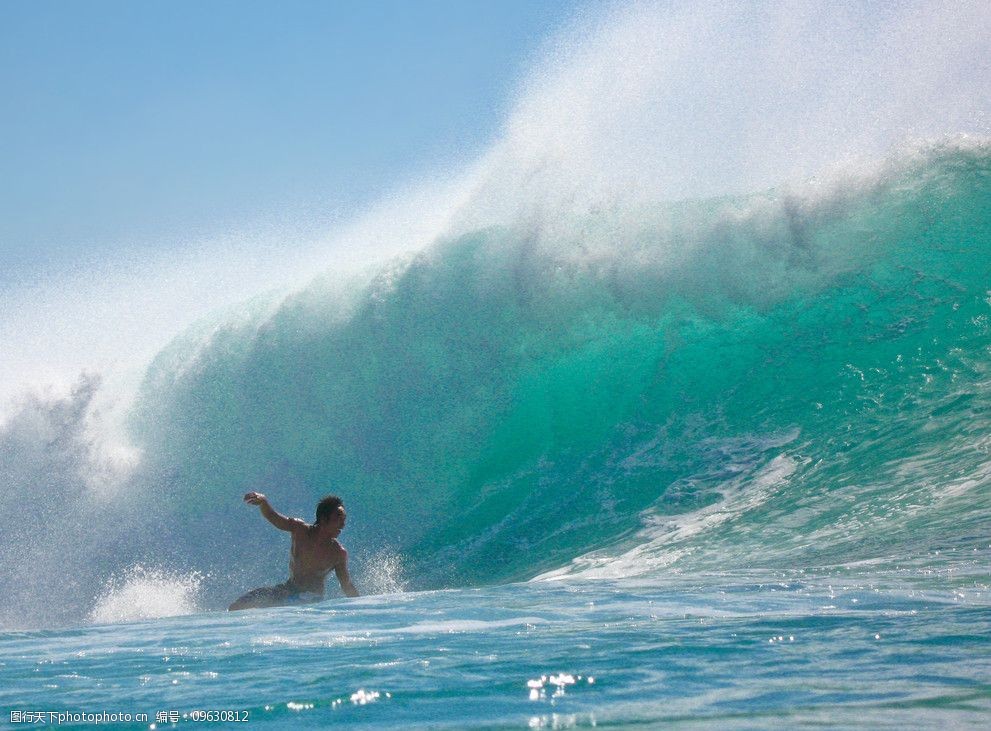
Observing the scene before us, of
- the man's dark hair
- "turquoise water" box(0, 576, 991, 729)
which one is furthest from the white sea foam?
"turquoise water" box(0, 576, 991, 729)

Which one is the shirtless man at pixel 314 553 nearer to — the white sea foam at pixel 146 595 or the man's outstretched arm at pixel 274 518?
the man's outstretched arm at pixel 274 518

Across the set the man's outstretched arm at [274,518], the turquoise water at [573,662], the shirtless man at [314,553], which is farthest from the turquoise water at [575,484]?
the shirtless man at [314,553]

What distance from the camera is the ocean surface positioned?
3158 millimetres

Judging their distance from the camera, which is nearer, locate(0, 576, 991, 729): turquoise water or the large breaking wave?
locate(0, 576, 991, 729): turquoise water

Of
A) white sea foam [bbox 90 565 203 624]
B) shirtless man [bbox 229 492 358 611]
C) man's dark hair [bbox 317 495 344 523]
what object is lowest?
white sea foam [bbox 90 565 203 624]

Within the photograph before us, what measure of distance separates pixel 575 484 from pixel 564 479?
0.77ft

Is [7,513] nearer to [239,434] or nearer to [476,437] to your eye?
[239,434]

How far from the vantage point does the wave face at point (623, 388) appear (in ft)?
29.0

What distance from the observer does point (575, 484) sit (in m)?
10.5

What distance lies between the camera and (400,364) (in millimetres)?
13242

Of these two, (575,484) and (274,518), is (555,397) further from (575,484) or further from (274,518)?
(274,518)

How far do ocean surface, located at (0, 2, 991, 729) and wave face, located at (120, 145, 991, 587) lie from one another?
45 mm

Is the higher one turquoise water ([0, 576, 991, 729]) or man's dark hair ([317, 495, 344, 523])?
man's dark hair ([317, 495, 344, 523])

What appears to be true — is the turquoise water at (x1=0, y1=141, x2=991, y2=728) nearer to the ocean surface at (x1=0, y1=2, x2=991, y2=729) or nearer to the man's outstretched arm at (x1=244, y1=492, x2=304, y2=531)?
the ocean surface at (x1=0, y1=2, x2=991, y2=729)
